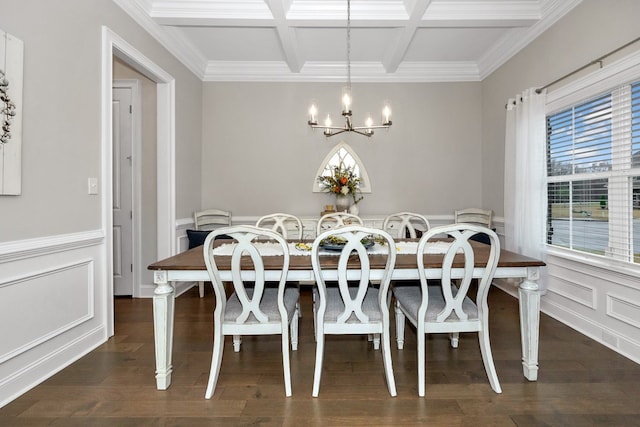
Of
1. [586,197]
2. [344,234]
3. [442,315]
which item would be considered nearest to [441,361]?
[442,315]

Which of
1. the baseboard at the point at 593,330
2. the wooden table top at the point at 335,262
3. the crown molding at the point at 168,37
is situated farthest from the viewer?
the crown molding at the point at 168,37

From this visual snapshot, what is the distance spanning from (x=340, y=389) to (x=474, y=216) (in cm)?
343

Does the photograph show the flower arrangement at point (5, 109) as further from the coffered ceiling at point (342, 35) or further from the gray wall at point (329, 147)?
the gray wall at point (329, 147)

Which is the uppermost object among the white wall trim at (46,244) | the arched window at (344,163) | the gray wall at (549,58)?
the gray wall at (549,58)

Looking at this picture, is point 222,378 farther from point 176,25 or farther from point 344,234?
point 176,25

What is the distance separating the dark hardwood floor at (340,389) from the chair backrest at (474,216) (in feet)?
6.45

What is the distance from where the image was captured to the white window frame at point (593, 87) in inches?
94.6

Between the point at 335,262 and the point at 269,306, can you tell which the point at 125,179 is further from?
the point at 335,262

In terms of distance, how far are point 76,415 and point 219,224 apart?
3.04m

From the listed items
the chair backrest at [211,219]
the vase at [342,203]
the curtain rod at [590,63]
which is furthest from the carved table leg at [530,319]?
the chair backrest at [211,219]

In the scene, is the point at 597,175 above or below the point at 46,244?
above

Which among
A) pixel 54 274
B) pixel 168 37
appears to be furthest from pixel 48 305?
pixel 168 37

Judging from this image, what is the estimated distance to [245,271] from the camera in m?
1.98

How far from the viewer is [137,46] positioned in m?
3.16
